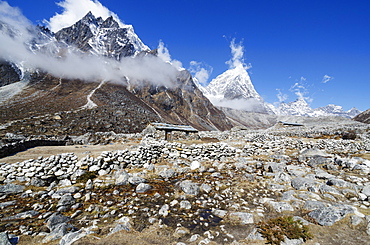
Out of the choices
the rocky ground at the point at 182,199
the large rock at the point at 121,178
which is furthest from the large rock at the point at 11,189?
the large rock at the point at 121,178

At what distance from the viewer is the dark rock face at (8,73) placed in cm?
9175

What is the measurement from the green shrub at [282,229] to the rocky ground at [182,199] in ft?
0.08

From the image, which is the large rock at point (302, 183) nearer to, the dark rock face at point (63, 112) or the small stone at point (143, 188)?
the small stone at point (143, 188)

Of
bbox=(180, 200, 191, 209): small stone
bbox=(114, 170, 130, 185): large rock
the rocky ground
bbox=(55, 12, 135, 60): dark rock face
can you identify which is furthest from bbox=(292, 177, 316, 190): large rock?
bbox=(55, 12, 135, 60): dark rock face

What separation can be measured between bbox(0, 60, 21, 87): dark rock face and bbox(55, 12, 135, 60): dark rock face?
206ft

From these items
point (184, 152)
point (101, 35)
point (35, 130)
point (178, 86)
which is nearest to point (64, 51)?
point (101, 35)

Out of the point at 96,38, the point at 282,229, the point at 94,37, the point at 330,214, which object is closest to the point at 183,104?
the point at 96,38

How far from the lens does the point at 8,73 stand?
96125 mm

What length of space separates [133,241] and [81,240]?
1284 mm

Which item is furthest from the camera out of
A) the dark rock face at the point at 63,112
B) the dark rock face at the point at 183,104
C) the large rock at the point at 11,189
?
the dark rock face at the point at 183,104

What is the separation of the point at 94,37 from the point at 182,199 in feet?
714

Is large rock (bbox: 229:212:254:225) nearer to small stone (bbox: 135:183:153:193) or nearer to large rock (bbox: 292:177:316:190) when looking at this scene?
large rock (bbox: 292:177:316:190)

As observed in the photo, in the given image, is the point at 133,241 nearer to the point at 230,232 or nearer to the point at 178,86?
the point at 230,232

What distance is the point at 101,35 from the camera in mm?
183250
